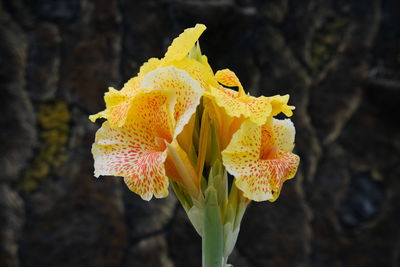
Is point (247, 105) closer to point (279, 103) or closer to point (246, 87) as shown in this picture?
point (279, 103)

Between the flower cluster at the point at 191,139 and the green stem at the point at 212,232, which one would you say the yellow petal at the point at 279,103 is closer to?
the flower cluster at the point at 191,139

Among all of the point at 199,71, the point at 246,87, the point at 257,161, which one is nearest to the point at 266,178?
the point at 257,161

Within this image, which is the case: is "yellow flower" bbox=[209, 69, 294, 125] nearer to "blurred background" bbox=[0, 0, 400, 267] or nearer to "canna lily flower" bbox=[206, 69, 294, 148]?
"canna lily flower" bbox=[206, 69, 294, 148]

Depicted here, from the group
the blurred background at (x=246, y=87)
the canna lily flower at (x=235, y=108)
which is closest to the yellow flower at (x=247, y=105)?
the canna lily flower at (x=235, y=108)

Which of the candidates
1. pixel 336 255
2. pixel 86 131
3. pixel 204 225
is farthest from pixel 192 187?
pixel 336 255

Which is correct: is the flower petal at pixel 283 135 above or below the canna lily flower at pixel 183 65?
below

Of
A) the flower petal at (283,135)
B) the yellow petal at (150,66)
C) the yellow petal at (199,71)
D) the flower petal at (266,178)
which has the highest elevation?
the yellow petal at (150,66)

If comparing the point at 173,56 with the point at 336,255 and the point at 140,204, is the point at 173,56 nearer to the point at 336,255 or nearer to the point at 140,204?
the point at 140,204
